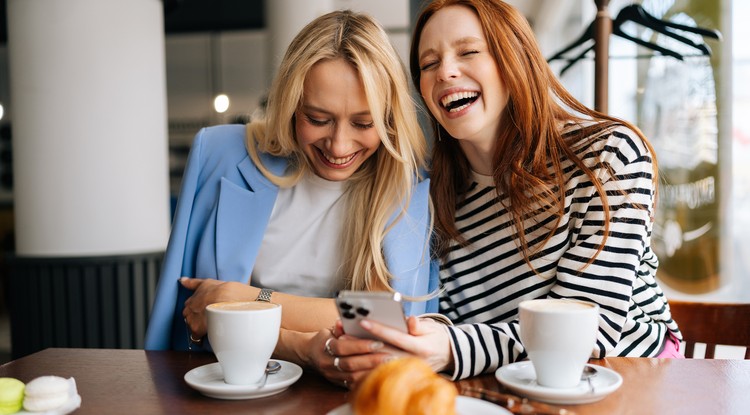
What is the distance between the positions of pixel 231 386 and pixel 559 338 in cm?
47

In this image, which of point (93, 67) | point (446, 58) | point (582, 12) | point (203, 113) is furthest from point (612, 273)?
point (203, 113)

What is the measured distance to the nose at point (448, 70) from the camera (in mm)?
1405

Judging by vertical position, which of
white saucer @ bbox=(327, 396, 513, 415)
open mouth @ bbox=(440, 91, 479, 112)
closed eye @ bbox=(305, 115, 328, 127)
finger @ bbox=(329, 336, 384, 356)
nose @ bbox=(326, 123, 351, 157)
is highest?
open mouth @ bbox=(440, 91, 479, 112)

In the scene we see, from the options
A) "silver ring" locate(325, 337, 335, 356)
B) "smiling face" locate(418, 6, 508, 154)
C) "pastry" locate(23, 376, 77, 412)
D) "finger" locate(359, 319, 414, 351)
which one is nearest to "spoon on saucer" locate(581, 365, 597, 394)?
"finger" locate(359, 319, 414, 351)

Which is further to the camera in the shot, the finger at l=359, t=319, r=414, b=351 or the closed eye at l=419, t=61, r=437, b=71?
the closed eye at l=419, t=61, r=437, b=71

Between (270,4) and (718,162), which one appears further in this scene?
(270,4)

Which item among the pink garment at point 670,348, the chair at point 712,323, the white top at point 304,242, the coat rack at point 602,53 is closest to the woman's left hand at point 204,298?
the white top at point 304,242

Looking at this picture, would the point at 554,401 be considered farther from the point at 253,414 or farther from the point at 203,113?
the point at 203,113

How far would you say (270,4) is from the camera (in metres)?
4.79

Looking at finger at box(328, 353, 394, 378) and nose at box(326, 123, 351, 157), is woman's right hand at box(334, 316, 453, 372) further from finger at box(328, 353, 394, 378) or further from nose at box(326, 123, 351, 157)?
nose at box(326, 123, 351, 157)

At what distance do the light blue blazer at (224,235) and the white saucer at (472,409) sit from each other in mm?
606

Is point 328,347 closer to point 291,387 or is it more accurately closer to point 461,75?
point 291,387

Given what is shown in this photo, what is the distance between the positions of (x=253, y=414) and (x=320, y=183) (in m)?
0.84

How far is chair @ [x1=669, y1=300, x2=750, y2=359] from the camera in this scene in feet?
4.67
